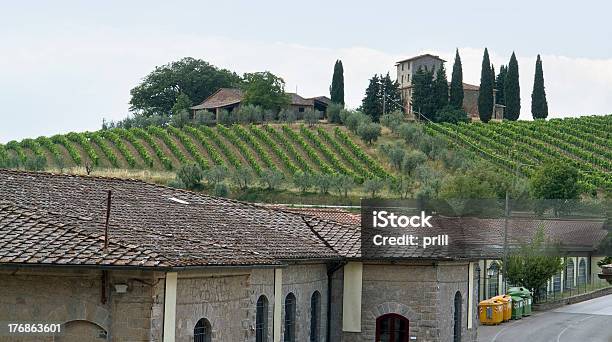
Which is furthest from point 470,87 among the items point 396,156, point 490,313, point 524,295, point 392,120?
point 490,313

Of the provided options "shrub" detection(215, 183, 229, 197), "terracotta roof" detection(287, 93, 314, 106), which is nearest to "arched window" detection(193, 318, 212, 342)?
"shrub" detection(215, 183, 229, 197)

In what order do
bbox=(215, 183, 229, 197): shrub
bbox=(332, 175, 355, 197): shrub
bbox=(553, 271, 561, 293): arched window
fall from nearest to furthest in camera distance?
bbox=(553, 271, 561, 293): arched window → bbox=(215, 183, 229, 197): shrub → bbox=(332, 175, 355, 197): shrub

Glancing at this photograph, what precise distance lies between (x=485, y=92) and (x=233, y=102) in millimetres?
28178

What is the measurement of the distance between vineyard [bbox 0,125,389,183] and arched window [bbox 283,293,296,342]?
52092mm

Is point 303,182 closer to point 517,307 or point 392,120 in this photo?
point 517,307

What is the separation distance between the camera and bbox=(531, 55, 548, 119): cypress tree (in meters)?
124

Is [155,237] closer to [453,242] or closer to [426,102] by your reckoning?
[453,242]

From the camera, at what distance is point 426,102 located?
391ft

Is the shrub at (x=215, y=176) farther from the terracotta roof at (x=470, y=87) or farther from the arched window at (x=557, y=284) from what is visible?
the terracotta roof at (x=470, y=87)

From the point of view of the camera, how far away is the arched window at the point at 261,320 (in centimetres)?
2186

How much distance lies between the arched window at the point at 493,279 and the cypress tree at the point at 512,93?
71365 mm

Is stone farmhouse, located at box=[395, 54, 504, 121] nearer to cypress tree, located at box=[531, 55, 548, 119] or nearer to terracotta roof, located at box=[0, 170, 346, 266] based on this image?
cypress tree, located at box=[531, 55, 548, 119]

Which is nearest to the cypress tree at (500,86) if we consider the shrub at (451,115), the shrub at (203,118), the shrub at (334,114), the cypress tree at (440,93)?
the cypress tree at (440,93)

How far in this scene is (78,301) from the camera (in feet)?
56.7
